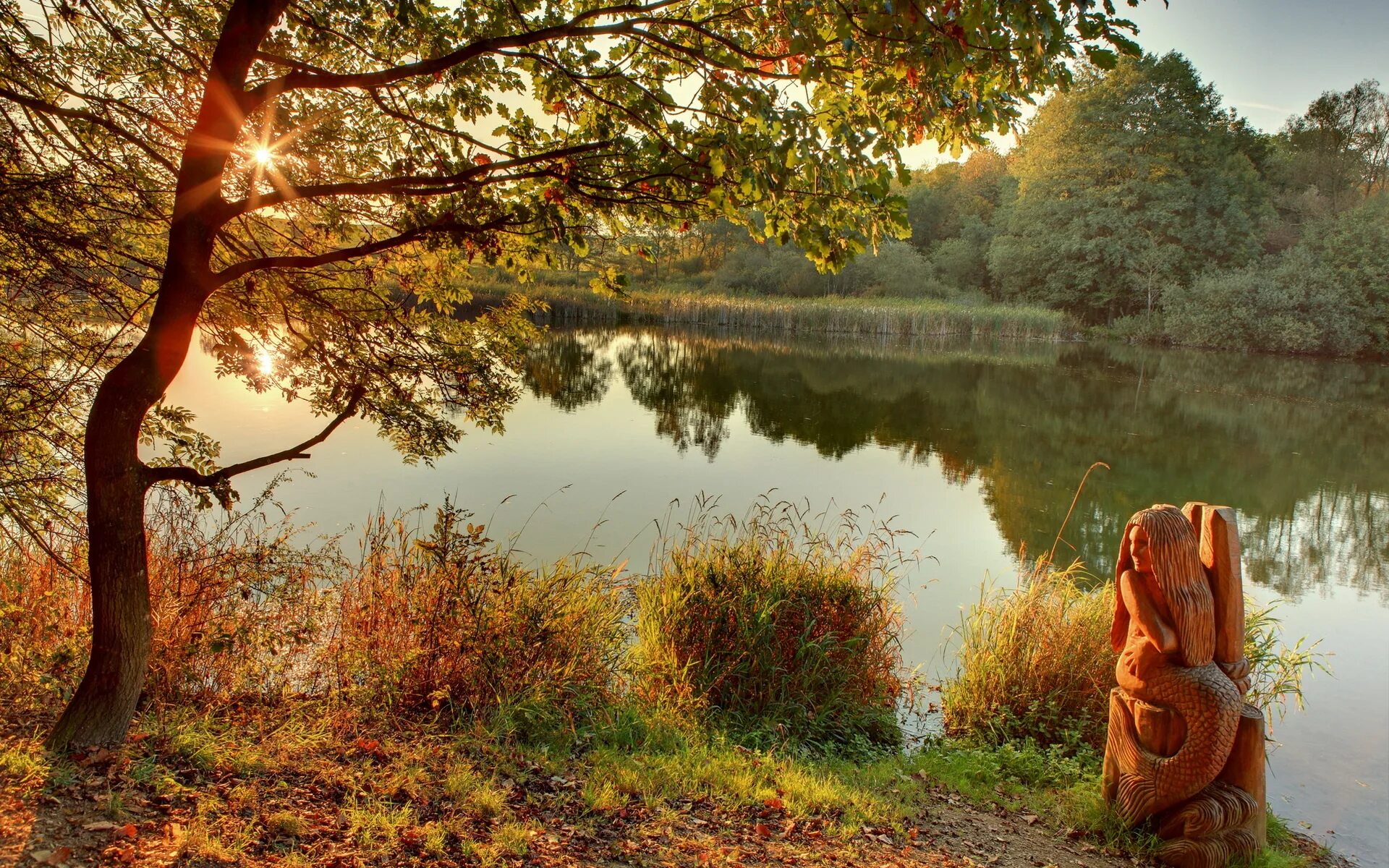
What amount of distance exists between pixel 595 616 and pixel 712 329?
35.9 metres

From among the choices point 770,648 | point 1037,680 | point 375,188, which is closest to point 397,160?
point 375,188

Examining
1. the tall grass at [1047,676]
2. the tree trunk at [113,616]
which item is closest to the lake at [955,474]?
the tall grass at [1047,676]

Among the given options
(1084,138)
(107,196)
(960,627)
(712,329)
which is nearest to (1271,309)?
(1084,138)

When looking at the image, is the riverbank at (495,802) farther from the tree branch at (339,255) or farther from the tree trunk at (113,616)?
the tree branch at (339,255)

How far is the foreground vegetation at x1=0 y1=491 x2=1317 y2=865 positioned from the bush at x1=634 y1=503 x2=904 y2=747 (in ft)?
0.07

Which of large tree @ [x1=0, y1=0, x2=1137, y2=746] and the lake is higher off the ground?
large tree @ [x1=0, y1=0, x2=1137, y2=746]

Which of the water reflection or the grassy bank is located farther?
the grassy bank

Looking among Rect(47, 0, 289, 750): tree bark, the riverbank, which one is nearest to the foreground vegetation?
the riverbank

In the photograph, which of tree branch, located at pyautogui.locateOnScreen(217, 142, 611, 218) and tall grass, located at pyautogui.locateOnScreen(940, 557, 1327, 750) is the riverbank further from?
tree branch, located at pyautogui.locateOnScreen(217, 142, 611, 218)

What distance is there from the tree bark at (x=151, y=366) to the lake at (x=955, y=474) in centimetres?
457

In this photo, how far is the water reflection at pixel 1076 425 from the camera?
11.7 m

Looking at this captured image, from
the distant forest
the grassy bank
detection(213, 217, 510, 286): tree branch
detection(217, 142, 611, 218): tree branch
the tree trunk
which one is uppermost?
the distant forest

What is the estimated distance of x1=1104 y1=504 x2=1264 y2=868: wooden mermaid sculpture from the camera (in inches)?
155

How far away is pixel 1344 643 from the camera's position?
805 centimetres
